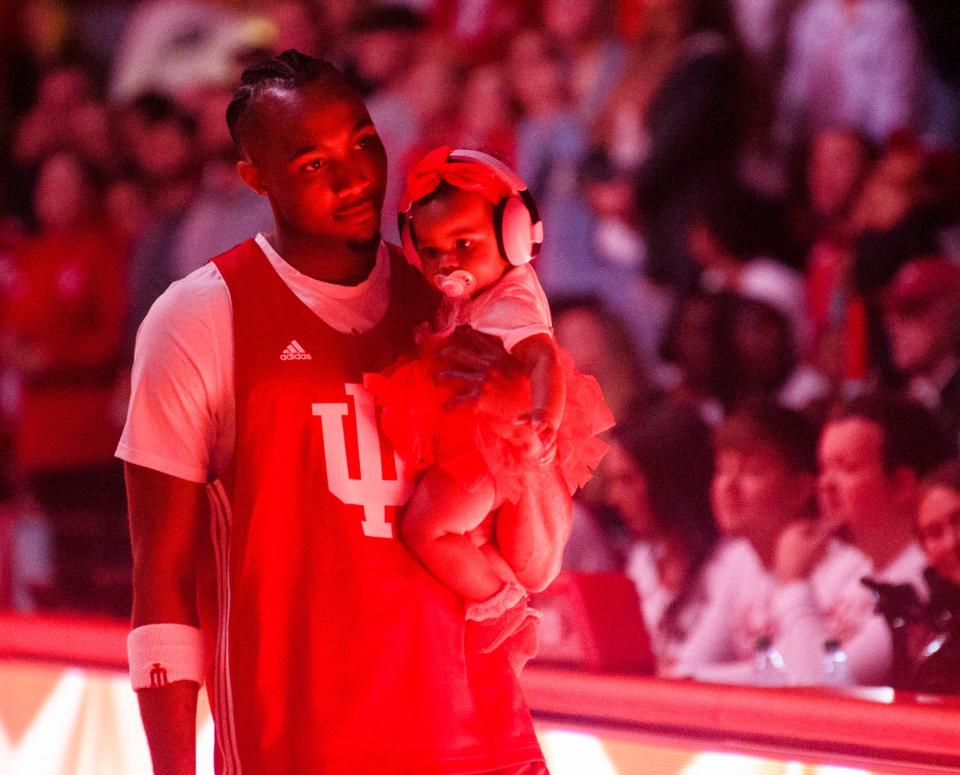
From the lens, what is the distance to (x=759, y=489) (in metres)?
3.82

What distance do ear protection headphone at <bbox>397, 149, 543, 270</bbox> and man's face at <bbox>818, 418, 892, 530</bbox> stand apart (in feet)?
6.54

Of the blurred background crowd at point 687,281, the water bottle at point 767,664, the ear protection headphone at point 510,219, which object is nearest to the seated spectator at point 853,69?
the blurred background crowd at point 687,281

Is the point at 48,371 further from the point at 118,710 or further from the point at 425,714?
the point at 425,714

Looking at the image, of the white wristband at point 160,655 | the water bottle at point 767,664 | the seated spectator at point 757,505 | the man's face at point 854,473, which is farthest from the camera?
the seated spectator at point 757,505

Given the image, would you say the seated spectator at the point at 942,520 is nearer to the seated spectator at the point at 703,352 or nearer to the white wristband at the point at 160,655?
the seated spectator at the point at 703,352

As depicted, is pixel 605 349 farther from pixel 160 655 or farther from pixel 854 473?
pixel 160 655

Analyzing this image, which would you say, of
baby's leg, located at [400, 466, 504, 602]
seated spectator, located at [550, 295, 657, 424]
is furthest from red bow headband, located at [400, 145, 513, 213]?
seated spectator, located at [550, 295, 657, 424]

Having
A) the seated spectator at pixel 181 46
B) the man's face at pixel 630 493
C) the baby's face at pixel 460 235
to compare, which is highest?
the seated spectator at pixel 181 46

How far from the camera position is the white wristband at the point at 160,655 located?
1717 millimetres

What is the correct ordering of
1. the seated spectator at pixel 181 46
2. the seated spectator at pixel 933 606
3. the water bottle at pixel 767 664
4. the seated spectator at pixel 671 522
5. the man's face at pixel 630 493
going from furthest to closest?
the seated spectator at pixel 181 46 < the man's face at pixel 630 493 < the seated spectator at pixel 671 522 < the water bottle at pixel 767 664 < the seated spectator at pixel 933 606

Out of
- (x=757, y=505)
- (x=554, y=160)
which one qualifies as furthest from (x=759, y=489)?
(x=554, y=160)

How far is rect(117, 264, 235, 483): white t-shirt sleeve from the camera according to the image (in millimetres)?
1717

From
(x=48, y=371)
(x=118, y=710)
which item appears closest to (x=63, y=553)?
(x=48, y=371)

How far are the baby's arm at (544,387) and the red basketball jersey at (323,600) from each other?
0.63 feet
